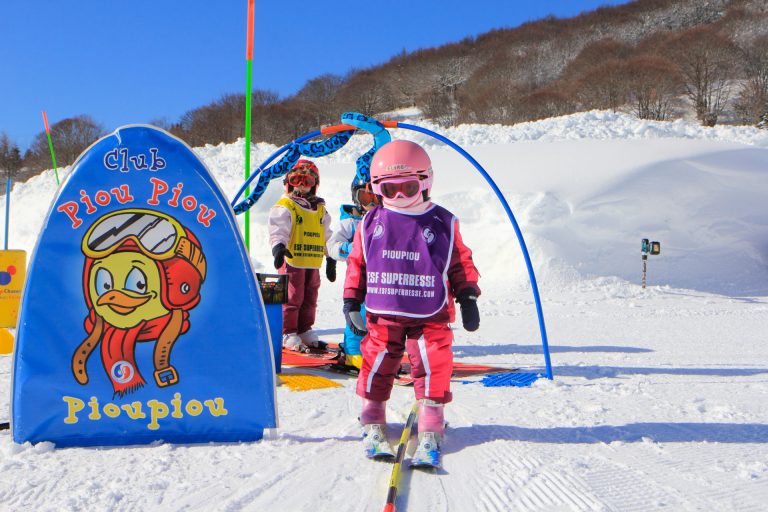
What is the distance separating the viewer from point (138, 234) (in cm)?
259

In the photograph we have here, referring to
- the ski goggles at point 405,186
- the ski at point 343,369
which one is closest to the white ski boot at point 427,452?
the ski goggles at point 405,186

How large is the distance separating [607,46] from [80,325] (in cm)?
4736

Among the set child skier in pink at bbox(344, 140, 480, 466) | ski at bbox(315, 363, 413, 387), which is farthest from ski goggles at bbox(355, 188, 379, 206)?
child skier in pink at bbox(344, 140, 480, 466)

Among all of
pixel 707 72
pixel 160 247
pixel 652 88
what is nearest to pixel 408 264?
pixel 160 247

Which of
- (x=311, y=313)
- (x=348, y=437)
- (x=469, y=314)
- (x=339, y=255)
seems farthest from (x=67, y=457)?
(x=311, y=313)

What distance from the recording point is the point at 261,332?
2615 mm

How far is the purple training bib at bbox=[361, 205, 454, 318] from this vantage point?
8.55 ft

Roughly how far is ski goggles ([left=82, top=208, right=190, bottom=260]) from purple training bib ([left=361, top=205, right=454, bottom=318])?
0.87 meters

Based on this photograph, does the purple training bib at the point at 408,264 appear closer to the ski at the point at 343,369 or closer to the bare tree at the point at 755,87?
the ski at the point at 343,369

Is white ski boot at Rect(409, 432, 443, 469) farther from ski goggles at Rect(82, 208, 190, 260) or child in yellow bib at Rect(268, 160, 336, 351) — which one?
child in yellow bib at Rect(268, 160, 336, 351)

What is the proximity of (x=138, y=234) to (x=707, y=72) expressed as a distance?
33496 mm

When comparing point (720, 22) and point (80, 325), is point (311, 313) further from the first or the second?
point (720, 22)

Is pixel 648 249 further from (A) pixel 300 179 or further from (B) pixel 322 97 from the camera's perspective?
(B) pixel 322 97

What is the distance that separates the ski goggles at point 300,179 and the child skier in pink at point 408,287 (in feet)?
8.93
